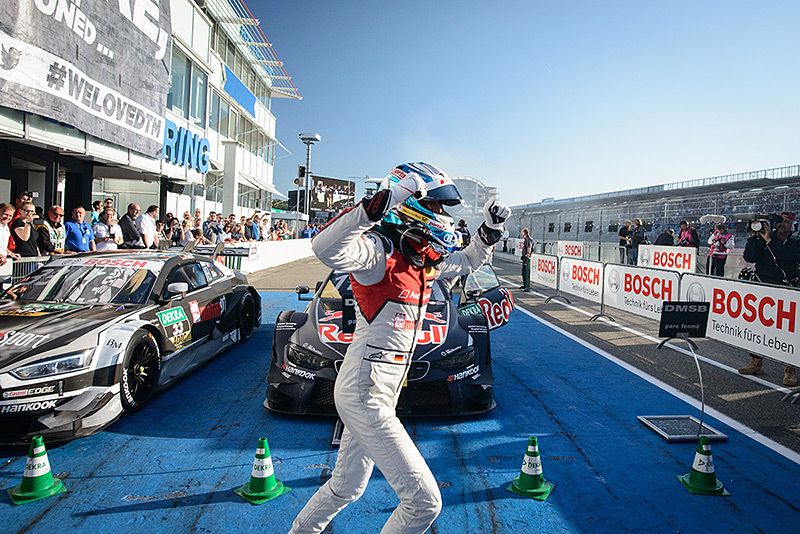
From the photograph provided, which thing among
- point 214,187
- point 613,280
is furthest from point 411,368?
point 214,187

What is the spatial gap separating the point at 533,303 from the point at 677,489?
9179mm

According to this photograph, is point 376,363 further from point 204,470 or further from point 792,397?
point 792,397

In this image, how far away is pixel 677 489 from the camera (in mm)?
3324

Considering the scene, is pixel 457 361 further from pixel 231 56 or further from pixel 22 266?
pixel 231 56

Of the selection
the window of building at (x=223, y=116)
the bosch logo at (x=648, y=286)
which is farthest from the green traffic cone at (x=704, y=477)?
the window of building at (x=223, y=116)

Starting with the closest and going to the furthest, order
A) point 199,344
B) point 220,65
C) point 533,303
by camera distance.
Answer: point 199,344
point 533,303
point 220,65

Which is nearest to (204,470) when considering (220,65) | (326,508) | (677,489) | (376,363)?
(326,508)

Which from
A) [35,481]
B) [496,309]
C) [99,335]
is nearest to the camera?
[35,481]

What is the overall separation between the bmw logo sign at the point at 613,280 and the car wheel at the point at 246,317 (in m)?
6.85

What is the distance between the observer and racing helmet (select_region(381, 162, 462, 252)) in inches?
90.7

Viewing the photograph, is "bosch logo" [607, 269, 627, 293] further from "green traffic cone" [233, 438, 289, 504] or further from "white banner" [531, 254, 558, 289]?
"green traffic cone" [233, 438, 289, 504]

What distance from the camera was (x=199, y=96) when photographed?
23.1 metres

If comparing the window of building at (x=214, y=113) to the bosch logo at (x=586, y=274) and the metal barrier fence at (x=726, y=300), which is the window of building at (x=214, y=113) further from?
the metal barrier fence at (x=726, y=300)

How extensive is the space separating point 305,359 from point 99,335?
168cm
